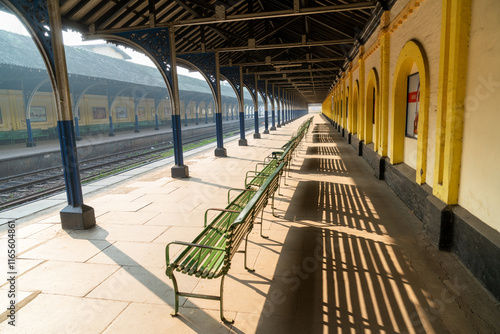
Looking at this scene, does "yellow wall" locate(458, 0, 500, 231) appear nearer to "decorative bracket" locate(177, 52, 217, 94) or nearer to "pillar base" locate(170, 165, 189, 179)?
"pillar base" locate(170, 165, 189, 179)

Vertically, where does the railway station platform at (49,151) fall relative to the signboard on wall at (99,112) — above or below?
below

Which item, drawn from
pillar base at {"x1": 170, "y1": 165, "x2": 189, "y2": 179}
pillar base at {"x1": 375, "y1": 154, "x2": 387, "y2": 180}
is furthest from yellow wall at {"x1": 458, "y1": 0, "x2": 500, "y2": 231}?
pillar base at {"x1": 170, "y1": 165, "x2": 189, "y2": 179}

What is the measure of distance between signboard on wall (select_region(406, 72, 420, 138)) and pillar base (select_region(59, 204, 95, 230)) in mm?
6295

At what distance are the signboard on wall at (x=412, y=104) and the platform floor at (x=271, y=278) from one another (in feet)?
5.42

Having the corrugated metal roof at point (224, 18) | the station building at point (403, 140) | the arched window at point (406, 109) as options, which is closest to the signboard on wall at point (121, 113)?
the corrugated metal roof at point (224, 18)

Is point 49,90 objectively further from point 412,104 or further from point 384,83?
point 412,104

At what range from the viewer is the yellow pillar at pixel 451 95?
367 cm

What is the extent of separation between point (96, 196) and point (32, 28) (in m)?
3.60

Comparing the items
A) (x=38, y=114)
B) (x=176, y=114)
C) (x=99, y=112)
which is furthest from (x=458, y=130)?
(x=99, y=112)

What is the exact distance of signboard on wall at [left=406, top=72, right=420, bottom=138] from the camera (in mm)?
6622

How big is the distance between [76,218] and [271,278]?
138 inches

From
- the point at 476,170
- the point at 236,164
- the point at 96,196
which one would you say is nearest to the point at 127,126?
the point at 236,164

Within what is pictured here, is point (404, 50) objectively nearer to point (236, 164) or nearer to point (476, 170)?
point (476, 170)

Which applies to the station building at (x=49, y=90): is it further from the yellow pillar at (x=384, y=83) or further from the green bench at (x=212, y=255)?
the green bench at (x=212, y=255)
